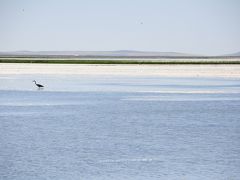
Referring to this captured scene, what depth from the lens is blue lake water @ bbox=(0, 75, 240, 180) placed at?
1409 cm

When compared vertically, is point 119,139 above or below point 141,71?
above

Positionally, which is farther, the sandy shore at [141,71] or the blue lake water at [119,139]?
the sandy shore at [141,71]

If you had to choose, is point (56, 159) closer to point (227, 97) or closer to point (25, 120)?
point (25, 120)

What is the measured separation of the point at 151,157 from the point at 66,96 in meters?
19.3

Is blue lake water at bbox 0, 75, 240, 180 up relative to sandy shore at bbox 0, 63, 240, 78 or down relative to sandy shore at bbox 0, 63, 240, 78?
up

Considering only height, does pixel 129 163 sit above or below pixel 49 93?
above

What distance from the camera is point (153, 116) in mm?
24516

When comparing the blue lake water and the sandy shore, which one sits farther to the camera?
the sandy shore

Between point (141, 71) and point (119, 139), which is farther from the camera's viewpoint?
point (141, 71)

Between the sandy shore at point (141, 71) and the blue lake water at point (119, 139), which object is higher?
the blue lake water at point (119, 139)

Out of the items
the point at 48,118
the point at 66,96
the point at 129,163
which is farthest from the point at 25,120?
the point at 66,96

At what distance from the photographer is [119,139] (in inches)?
719

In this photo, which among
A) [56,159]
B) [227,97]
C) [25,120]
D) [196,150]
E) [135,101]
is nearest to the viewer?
[56,159]

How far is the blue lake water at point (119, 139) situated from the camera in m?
14.1
